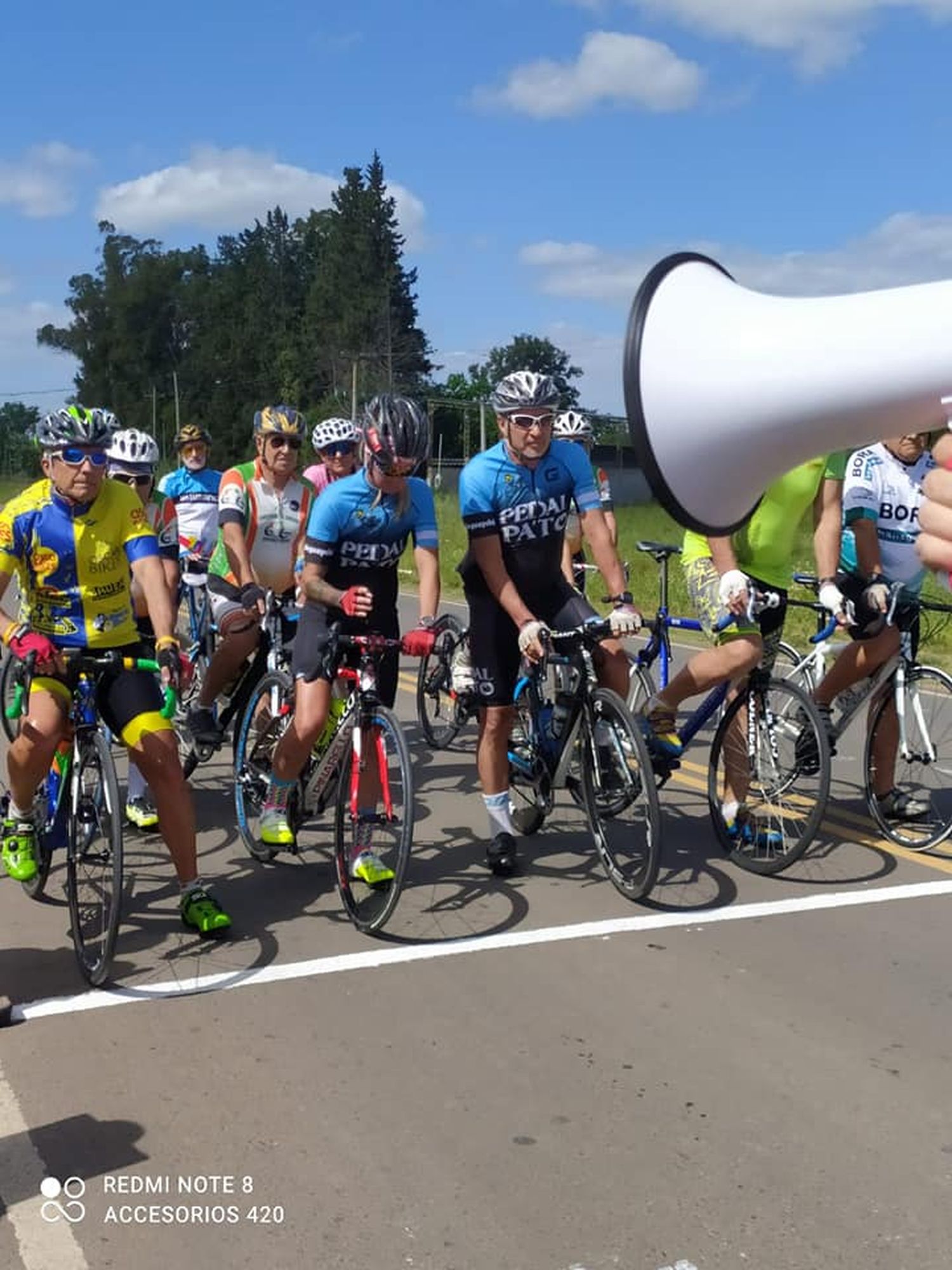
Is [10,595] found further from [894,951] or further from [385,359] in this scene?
[385,359]

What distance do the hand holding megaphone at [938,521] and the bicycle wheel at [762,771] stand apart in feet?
12.5

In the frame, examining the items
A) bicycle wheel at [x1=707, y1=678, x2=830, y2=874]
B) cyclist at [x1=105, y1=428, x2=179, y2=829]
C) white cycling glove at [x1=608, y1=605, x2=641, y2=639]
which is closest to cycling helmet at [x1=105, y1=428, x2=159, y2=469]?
cyclist at [x1=105, y1=428, x2=179, y2=829]

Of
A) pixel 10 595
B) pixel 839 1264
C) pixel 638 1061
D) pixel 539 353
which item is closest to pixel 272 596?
pixel 638 1061

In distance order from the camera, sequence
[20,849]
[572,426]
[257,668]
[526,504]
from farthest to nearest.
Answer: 1. [572,426]
2. [257,668]
3. [526,504]
4. [20,849]

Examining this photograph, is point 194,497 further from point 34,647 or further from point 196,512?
point 34,647

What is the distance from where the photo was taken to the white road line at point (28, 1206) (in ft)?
9.89

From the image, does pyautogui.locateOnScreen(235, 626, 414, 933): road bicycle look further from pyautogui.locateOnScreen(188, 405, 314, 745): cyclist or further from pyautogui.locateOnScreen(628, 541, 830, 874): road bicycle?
pyautogui.locateOnScreen(628, 541, 830, 874): road bicycle

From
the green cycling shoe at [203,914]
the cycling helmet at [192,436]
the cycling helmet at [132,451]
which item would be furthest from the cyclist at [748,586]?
the cycling helmet at [192,436]

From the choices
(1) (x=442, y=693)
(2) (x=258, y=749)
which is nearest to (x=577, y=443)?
(1) (x=442, y=693)

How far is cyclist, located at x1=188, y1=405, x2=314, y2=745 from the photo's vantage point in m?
6.75

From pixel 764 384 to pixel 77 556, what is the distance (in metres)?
3.73

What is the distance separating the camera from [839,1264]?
117 inches

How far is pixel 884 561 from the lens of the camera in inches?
250

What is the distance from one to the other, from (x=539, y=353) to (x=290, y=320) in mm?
24703
